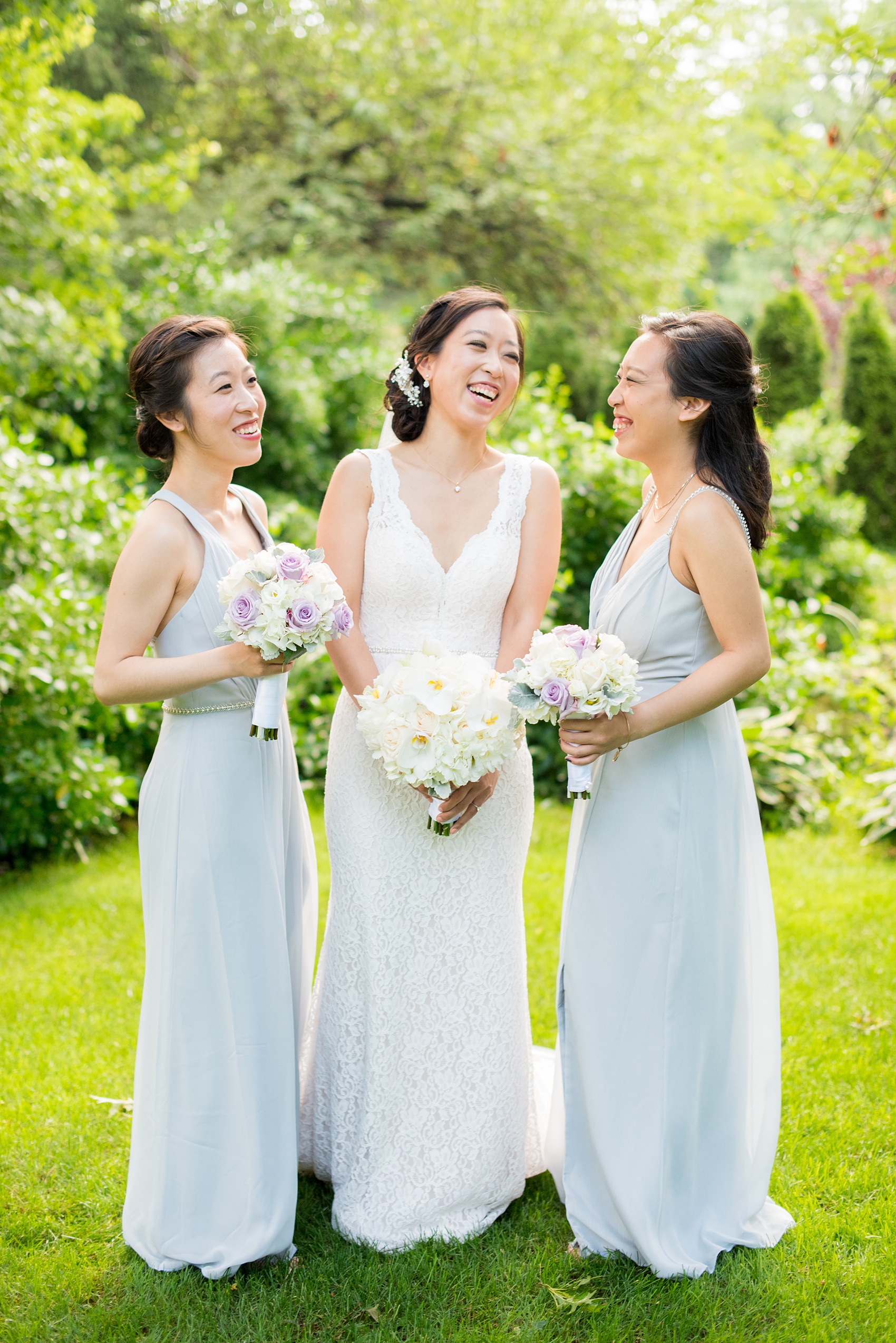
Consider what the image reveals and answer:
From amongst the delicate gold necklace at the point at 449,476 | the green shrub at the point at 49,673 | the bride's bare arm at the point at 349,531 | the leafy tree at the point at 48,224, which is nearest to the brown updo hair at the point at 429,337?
the delicate gold necklace at the point at 449,476

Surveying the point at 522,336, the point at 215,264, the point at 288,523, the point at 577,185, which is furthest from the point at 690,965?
the point at 577,185

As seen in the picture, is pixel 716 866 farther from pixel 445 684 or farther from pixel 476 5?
pixel 476 5

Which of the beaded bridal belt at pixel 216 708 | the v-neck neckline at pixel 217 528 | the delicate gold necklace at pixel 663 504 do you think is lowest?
the beaded bridal belt at pixel 216 708

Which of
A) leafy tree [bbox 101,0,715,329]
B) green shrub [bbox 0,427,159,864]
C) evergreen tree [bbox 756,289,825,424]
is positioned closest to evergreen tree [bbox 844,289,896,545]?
evergreen tree [bbox 756,289,825,424]

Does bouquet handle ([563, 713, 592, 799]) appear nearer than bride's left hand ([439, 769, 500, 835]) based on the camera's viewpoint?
Yes

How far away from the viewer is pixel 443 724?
2.85m

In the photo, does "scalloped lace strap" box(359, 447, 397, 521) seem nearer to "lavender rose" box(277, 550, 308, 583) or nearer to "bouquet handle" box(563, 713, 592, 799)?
"lavender rose" box(277, 550, 308, 583)

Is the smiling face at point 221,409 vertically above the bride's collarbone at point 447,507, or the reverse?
the smiling face at point 221,409

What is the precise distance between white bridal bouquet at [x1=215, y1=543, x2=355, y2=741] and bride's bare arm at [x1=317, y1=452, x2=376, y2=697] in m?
0.56

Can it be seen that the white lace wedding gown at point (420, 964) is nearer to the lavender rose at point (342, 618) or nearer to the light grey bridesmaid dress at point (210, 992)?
the light grey bridesmaid dress at point (210, 992)

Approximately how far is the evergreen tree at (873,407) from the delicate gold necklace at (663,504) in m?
13.5

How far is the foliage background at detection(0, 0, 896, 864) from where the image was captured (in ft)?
21.6

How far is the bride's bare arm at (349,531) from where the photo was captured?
11.0 feet

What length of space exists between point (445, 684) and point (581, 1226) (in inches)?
64.9
